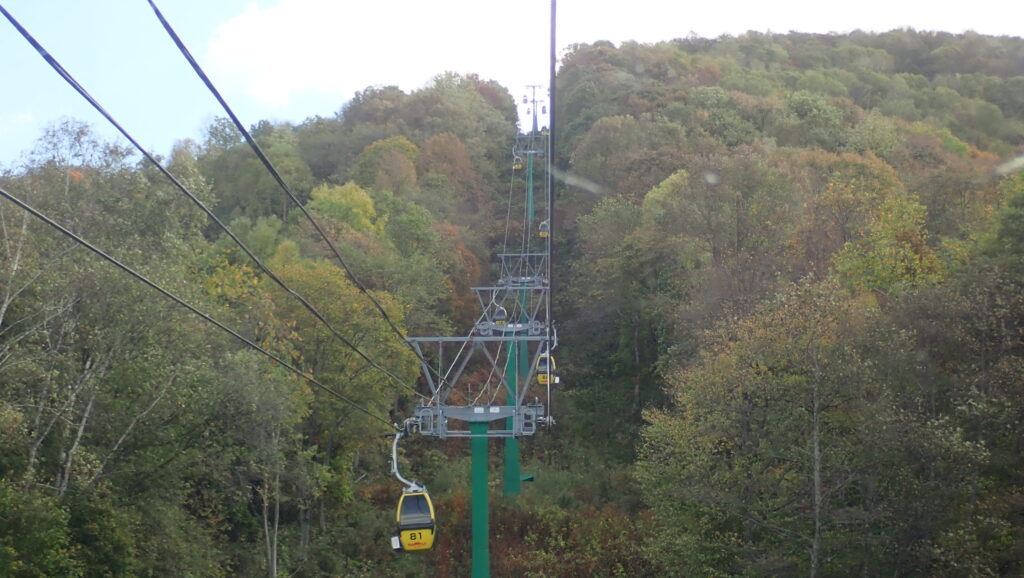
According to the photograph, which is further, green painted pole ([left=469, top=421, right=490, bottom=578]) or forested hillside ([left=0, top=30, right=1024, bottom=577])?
green painted pole ([left=469, top=421, right=490, bottom=578])

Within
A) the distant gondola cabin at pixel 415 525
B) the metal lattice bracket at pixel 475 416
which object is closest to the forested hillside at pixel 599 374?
the metal lattice bracket at pixel 475 416

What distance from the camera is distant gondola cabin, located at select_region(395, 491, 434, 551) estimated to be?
1371 centimetres

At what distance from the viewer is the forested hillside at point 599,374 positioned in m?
15.3

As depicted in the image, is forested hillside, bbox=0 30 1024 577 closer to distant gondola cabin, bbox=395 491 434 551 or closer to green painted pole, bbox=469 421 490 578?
green painted pole, bbox=469 421 490 578

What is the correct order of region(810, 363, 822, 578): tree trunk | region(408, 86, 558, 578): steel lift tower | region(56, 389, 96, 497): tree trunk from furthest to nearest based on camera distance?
region(408, 86, 558, 578): steel lift tower < region(56, 389, 96, 497): tree trunk < region(810, 363, 822, 578): tree trunk

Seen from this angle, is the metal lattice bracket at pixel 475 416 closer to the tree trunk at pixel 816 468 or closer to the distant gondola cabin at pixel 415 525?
the distant gondola cabin at pixel 415 525

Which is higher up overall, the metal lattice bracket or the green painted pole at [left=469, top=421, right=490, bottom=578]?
the metal lattice bracket

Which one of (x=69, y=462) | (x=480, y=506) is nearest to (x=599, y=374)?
(x=480, y=506)

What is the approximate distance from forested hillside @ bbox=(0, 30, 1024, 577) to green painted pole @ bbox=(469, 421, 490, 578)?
11.4ft

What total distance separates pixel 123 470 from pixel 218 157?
4232cm

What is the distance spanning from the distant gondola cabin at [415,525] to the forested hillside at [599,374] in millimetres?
3824

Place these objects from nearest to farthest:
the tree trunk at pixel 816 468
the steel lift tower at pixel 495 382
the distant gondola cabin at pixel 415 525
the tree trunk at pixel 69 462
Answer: the distant gondola cabin at pixel 415 525 < the tree trunk at pixel 816 468 < the tree trunk at pixel 69 462 < the steel lift tower at pixel 495 382

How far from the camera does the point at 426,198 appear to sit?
4556cm

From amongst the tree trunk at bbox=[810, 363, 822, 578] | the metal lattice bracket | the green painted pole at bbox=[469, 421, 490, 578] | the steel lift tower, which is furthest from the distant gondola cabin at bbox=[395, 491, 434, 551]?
the tree trunk at bbox=[810, 363, 822, 578]
